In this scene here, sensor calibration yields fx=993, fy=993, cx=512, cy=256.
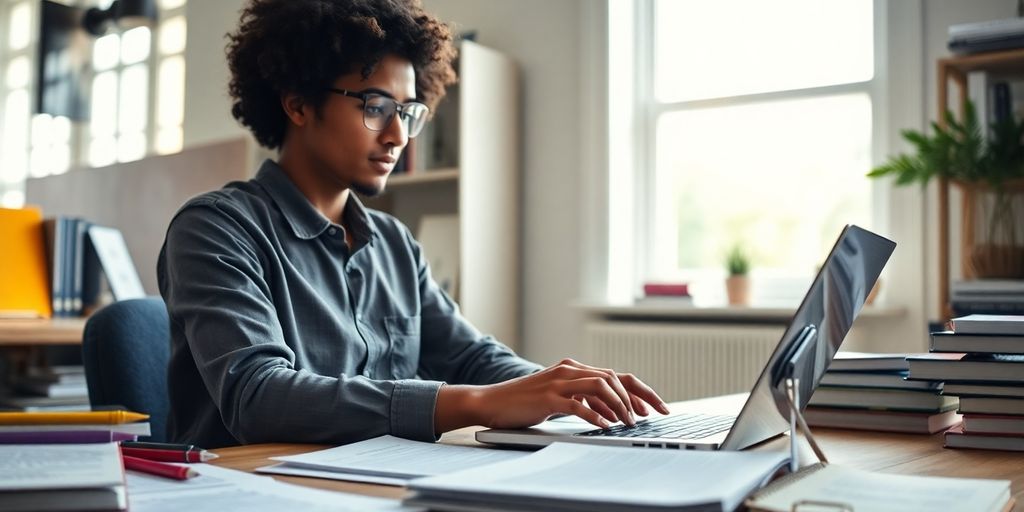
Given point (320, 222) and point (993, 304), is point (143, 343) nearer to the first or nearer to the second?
point (320, 222)

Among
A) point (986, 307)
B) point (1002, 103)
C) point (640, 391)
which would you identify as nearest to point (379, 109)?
point (640, 391)

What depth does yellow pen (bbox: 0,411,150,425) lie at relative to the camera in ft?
2.48

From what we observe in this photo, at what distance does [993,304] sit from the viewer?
2.39 metres

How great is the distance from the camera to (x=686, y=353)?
327cm

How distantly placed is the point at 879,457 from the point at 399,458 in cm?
52

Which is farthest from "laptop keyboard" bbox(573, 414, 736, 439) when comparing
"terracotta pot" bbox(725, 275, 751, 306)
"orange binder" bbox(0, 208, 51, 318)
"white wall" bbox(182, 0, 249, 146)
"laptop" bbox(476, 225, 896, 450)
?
"white wall" bbox(182, 0, 249, 146)

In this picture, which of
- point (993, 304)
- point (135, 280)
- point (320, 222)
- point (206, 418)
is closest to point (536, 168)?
point (135, 280)

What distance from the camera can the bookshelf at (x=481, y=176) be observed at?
3.46m

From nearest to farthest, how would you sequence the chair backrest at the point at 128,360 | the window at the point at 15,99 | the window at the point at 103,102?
the chair backrest at the point at 128,360, the window at the point at 103,102, the window at the point at 15,99

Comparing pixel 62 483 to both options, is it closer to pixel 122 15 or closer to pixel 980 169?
pixel 980 169

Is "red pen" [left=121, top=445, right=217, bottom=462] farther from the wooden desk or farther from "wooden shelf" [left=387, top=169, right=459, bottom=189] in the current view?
"wooden shelf" [left=387, top=169, right=459, bottom=189]

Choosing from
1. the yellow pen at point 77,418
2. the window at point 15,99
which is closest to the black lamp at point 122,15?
the window at point 15,99

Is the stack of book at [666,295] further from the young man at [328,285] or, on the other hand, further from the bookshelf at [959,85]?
the young man at [328,285]

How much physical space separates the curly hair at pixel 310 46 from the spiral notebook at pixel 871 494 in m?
1.10
